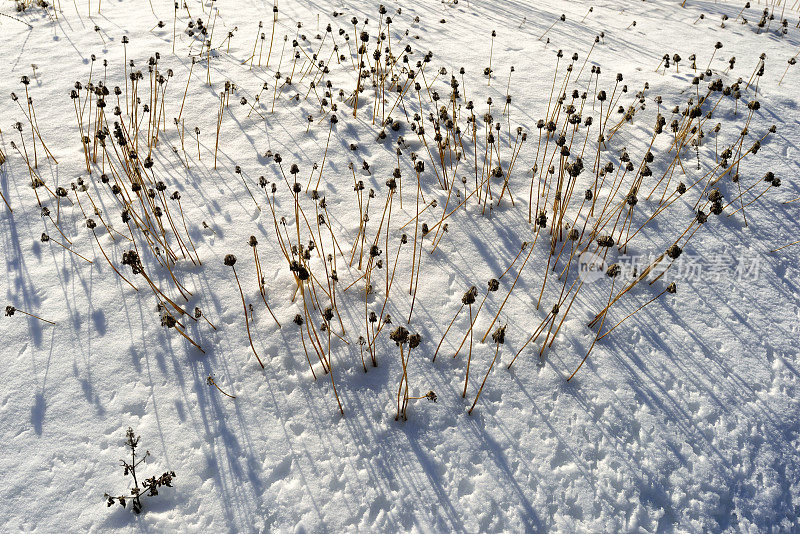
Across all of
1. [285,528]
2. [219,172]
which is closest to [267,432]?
[285,528]

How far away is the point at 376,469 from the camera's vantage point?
8.02 ft

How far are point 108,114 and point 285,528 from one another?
4343 mm

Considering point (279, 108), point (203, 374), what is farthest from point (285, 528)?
point (279, 108)

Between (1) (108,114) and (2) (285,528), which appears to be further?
(1) (108,114)

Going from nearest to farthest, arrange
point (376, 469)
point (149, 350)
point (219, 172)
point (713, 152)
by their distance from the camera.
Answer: point (376, 469)
point (149, 350)
point (219, 172)
point (713, 152)

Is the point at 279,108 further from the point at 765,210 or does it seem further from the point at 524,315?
the point at 765,210

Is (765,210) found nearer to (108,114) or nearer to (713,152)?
(713,152)

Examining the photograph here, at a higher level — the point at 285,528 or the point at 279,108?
the point at 279,108

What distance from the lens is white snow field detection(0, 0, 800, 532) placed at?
238 cm

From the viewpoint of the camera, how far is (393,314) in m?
3.18

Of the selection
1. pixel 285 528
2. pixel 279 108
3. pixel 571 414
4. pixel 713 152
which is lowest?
pixel 285 528

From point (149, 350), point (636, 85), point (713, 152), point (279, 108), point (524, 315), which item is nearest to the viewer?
point (149, 350)

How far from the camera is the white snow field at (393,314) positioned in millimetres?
2383

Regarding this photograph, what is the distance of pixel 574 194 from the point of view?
4.15 metres
